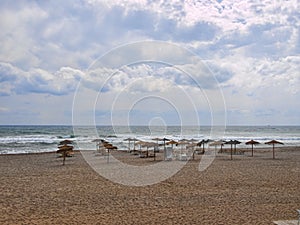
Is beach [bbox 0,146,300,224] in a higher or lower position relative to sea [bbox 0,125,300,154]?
lower

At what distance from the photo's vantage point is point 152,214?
805 centimetres

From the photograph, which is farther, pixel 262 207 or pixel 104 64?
pixel 104 64

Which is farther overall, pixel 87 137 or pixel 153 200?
pixel 87 137

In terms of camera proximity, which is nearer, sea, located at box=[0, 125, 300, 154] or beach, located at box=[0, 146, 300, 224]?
beach, located at box=[0, 146, 300, 224]

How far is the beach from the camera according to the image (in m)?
7.73

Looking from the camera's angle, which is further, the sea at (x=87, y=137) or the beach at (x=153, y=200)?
the sea at (x=87, y=137)

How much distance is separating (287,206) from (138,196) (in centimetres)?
383

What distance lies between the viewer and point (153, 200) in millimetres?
9523

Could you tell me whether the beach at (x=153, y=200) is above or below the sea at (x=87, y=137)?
below

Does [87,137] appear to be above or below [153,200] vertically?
above

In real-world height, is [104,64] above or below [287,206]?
above

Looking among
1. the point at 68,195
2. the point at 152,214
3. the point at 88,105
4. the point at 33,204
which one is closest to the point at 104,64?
the point at 88,105

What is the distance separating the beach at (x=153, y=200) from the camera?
7.73m

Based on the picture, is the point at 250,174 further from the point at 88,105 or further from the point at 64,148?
the point at 64,148
